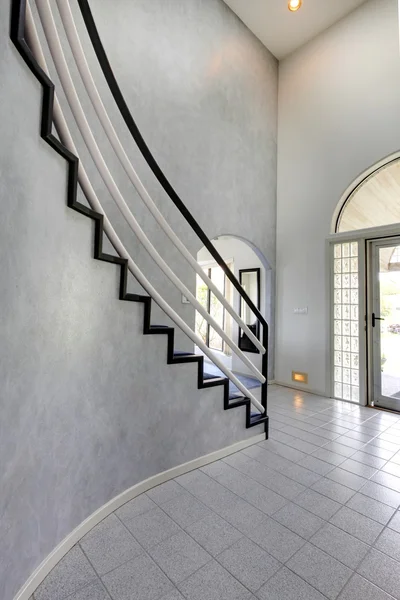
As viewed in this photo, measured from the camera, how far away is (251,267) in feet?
19.4

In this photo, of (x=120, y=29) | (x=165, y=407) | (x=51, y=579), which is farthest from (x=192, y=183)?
(x=51, y=579)

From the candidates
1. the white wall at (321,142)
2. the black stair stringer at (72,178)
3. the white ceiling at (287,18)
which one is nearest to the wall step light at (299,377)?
the white wall at (321,142)

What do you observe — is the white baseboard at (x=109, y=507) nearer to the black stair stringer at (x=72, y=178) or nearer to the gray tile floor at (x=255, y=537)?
the gray tile floor at (x=255, y=537)

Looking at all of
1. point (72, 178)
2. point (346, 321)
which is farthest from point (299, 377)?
point (72, 178)

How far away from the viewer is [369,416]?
3898 millimetres

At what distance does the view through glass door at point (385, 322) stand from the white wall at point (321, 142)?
2.10 feet

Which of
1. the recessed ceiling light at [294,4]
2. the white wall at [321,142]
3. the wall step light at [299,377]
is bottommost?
the wall step light at [299,377]

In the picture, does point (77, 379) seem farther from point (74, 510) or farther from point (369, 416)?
point (369, 416)

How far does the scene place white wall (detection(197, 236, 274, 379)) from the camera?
17.7 feet

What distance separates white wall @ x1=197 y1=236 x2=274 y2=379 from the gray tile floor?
2820mm

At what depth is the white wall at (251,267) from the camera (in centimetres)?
539

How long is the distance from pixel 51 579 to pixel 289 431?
2535 millimetres

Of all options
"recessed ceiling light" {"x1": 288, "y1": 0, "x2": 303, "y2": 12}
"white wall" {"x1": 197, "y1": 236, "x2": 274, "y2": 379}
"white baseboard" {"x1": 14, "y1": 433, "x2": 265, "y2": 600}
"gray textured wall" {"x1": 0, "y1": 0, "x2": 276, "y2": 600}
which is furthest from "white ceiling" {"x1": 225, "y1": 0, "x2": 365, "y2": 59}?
"white baseboard" {"x1": 14, "y1": 433, "x2": 265, "y2": 600}

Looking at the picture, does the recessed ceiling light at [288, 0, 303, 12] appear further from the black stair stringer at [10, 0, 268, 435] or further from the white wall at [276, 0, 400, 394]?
the black stair stringer at [10, 0, 268, 435]
